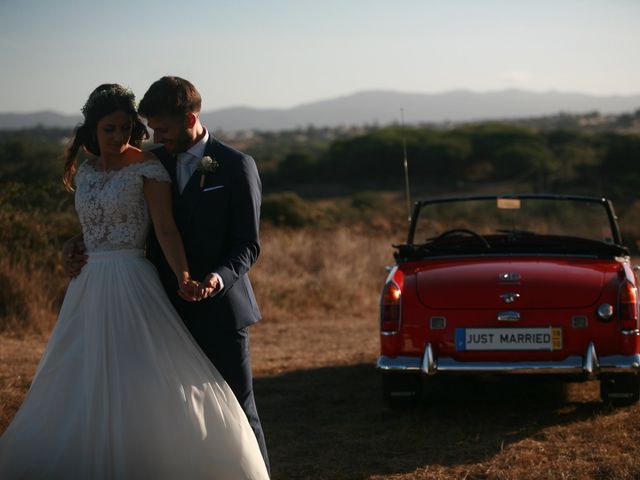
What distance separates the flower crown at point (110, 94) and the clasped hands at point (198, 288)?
0.85 meters

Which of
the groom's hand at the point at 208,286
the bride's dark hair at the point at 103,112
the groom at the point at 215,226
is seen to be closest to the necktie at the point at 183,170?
the groom at the point at 215,226

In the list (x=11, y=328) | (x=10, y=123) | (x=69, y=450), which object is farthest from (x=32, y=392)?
(x=10, y=123)

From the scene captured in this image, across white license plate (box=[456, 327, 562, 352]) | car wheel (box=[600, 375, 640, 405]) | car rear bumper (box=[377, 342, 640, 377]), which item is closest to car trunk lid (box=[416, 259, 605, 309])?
white license plate (box=[456, 327, 562, 352])

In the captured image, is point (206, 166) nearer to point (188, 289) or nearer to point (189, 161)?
point (189, 161)

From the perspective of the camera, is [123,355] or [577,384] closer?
[123,355]

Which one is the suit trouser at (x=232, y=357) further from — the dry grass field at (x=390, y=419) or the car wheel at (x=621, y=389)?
the car wheel at (x=621, y=389)

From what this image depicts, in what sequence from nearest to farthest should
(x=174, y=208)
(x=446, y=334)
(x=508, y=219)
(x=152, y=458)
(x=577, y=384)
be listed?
(x=152, y=458), (x=174, y=208), (x=446, y=334), (x=577, y=384), (x=508, y=219)

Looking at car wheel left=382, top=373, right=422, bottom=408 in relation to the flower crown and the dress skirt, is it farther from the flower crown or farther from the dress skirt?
the flower crown

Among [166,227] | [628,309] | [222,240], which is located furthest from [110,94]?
[628,309]

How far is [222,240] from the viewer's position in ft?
14.4

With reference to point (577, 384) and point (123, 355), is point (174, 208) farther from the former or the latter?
point (577, 384)

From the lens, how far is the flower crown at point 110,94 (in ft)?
14.5

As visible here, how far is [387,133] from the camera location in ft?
155

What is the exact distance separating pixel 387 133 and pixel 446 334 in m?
41.0
